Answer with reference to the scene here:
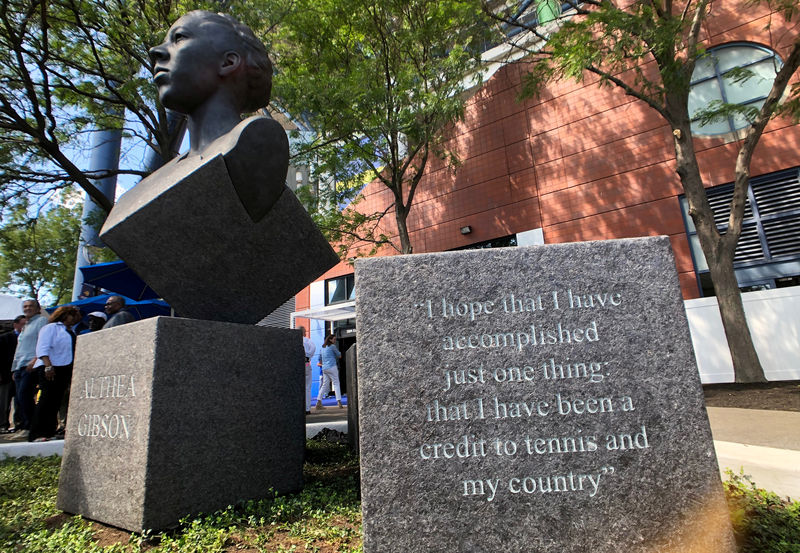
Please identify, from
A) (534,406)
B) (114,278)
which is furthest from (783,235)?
(114,278)

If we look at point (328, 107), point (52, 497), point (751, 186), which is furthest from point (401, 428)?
point (751, 186)

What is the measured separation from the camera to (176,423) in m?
2.64

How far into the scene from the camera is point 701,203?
8.82 m

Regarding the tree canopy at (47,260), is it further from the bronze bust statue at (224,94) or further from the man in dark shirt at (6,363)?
the bronze bust statue at (224,94)

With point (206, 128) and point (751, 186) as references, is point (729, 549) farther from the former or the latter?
point (751, 186)

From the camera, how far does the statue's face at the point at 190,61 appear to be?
11.2 feet

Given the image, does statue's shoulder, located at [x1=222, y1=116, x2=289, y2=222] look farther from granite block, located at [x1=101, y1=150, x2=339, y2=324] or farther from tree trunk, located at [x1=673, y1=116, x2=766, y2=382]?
tree trunk, located at [x1=673, y1=116, x2=766, y2=382]

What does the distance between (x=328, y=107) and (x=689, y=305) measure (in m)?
9.49

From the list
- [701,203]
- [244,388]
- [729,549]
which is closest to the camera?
[729,549]

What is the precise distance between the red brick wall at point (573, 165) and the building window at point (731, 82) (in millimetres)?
287

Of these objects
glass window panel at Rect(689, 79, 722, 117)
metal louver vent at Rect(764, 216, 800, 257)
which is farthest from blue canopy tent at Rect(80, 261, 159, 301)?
glass window panel at Rect(689, 79, 722, 117)

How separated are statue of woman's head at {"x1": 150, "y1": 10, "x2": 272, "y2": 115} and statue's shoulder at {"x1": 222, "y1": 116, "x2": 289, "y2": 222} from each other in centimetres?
61

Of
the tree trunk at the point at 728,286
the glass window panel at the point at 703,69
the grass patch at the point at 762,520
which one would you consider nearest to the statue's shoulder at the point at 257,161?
the grass patch at the point at 762,520

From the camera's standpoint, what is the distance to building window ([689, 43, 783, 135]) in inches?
442
